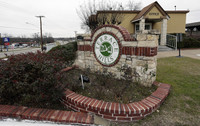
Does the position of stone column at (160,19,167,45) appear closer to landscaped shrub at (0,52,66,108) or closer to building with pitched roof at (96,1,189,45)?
building with pitched roof at (96,1,189,45)

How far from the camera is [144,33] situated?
3.16 meters

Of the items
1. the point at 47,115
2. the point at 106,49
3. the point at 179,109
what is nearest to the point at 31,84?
the point at 47,115

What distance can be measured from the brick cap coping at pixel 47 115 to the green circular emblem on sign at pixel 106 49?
2.14m

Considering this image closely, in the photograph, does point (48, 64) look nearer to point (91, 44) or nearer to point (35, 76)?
point (35, 76)

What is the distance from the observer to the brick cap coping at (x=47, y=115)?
2025 mm

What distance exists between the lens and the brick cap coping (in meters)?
2.03

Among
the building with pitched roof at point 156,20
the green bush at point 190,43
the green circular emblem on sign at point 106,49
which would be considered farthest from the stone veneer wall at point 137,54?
the green bush at point 190,43

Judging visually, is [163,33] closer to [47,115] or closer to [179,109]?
[179,109]

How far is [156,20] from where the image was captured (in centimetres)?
1419

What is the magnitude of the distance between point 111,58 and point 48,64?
205 centimetres

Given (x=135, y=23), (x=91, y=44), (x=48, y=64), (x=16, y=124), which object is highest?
(x=135, y=23)

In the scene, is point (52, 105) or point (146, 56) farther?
point (146, 56)

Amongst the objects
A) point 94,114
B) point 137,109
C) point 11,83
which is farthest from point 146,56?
point 11,83

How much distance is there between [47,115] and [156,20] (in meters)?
15.9
